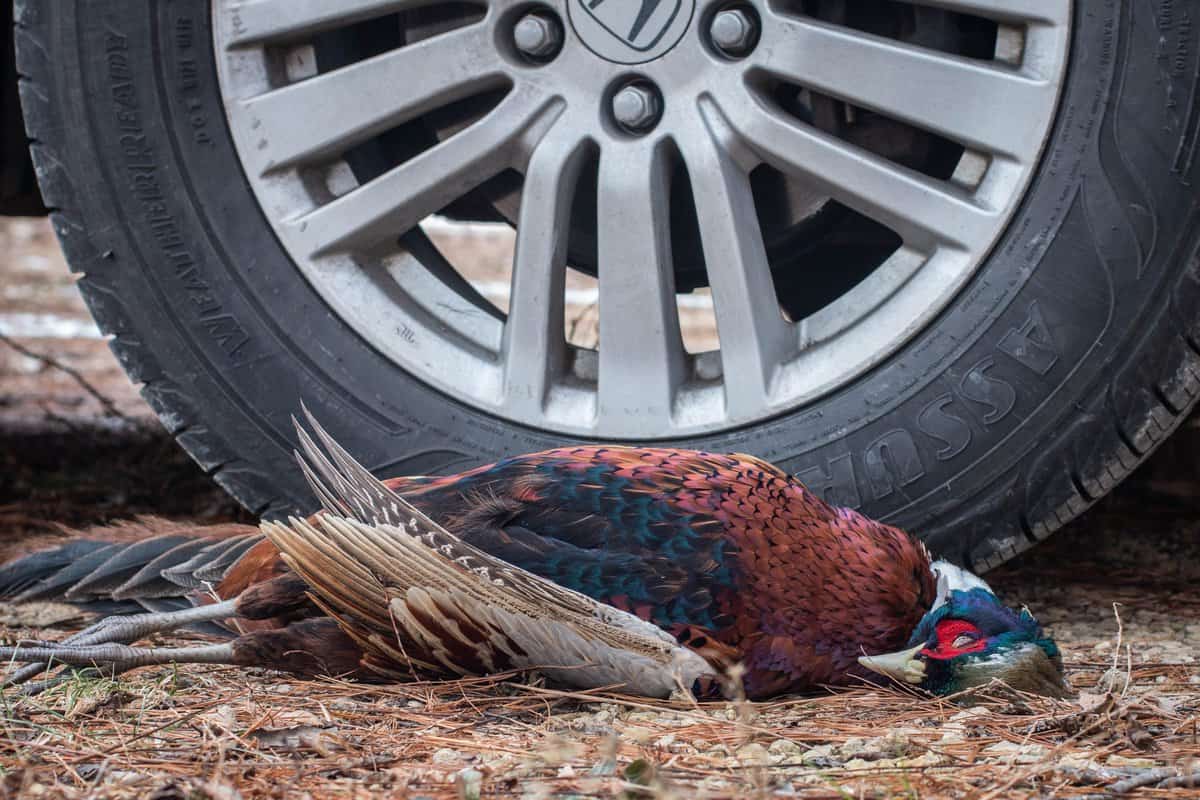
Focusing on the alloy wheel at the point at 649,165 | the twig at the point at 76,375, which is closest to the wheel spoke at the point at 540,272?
the alloy wheel at the point at 649,165

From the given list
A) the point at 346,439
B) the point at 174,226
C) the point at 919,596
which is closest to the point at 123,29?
the point at 174,226

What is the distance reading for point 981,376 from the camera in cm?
262

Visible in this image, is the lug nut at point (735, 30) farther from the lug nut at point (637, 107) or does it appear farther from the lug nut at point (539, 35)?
the lug nut at point (539, 35)

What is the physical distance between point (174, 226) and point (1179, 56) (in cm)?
194

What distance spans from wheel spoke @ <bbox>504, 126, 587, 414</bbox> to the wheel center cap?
7.1 inches

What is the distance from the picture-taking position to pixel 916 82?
262 cm

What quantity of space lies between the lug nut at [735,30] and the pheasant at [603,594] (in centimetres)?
81

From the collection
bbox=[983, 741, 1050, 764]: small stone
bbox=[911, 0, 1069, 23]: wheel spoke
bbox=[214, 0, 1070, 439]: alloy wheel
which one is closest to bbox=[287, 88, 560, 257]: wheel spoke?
bbox=[214, 0, 1070, 439]: alloy wheel

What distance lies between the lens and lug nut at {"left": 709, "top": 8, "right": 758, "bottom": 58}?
2668 millimetres

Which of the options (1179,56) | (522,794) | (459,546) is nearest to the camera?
(522,794)

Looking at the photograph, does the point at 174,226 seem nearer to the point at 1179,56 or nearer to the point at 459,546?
the point at 459,546

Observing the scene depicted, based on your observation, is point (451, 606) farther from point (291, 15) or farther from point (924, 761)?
point (291, 15)

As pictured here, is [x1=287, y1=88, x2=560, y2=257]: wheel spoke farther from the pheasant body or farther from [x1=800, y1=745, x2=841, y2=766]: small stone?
[x1=800, y1=745, x2=841, y2=766]: small stone

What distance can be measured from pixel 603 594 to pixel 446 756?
0.39m
